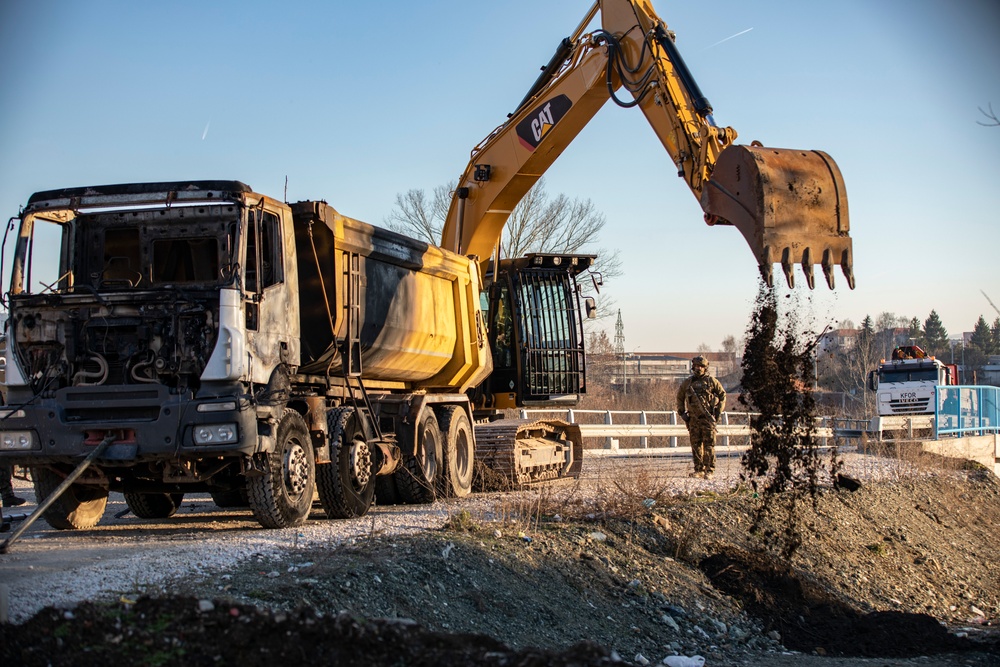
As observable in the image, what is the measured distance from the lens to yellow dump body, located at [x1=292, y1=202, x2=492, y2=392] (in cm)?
1092

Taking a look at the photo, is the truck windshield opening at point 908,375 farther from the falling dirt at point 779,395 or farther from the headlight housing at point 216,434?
the headlight housing at point 216,434

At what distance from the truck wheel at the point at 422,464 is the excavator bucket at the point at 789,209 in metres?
4.63

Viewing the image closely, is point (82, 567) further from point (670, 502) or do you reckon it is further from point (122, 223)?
point (670, 502)

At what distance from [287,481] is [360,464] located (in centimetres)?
148

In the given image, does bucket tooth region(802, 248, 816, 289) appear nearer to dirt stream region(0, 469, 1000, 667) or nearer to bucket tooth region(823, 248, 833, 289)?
bucket tooth region(823, 248, 833, 289)

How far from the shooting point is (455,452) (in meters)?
14.0

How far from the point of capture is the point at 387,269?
12.4m

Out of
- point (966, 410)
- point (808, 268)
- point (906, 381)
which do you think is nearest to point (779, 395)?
point (808, 268)

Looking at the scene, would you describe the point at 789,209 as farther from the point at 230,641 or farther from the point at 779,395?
the point at 230,641

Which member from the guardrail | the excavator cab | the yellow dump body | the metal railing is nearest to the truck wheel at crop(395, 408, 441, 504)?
the yellow dump body

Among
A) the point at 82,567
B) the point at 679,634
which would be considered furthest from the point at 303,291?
the point at 679,634

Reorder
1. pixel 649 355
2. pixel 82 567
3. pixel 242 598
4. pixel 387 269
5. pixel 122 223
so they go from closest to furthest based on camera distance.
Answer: pixel 242 598 < pixel 82 567 < pixel 122 223 < pixel 387 269 < pixel 649 355

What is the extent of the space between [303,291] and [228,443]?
2.33 metres

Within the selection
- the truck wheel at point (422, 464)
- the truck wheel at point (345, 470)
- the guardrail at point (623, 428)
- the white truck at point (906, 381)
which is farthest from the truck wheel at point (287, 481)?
the white truck at point (906, 381)
